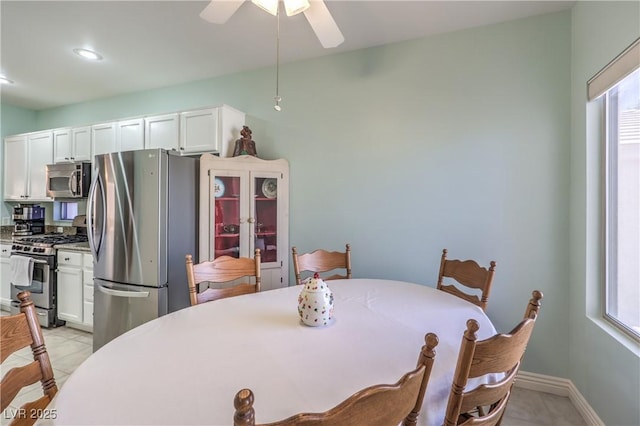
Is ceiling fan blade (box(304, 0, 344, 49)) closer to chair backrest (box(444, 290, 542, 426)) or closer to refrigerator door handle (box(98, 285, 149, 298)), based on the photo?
chair backrest (box(444, 290, 542, 426))

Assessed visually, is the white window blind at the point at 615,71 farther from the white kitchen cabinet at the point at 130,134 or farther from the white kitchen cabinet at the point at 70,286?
the white kitchen cabinet at the point at 70,286

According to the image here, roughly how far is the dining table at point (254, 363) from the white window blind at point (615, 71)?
1.42 meters

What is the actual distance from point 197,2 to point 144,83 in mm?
1794

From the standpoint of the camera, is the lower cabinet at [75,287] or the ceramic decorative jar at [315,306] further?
the lower cabinet at [75,287]

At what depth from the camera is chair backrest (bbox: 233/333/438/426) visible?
1.44ft

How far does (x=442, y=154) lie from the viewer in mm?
2414

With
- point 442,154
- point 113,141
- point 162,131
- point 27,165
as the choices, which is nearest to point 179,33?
point 162,131

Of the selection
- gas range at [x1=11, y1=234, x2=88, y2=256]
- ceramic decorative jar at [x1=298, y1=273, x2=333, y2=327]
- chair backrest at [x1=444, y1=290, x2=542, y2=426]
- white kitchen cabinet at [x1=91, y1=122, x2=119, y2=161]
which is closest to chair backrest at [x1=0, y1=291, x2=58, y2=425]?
ceramic decorative jar at [x1=298, y1=273, x2=333, y2=327]

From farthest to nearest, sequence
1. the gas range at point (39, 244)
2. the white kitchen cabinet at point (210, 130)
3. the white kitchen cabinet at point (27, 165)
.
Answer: the white kitchen cabinet at point (27, 165) < the gas range at point (39, 244) < the white kitchen cabinet at point (210, 130)

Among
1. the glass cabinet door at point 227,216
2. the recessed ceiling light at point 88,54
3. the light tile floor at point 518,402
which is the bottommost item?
the light tile floor at point 518,402

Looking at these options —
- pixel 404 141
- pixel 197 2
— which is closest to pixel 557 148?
pixel 404 141

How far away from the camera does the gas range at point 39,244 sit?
328 centimetres

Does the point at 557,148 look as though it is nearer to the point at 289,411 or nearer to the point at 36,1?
the point at 289,411

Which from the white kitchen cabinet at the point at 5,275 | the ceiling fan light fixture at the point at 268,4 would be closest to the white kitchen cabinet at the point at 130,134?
the white kitchen cabinet at the point at 5,275
